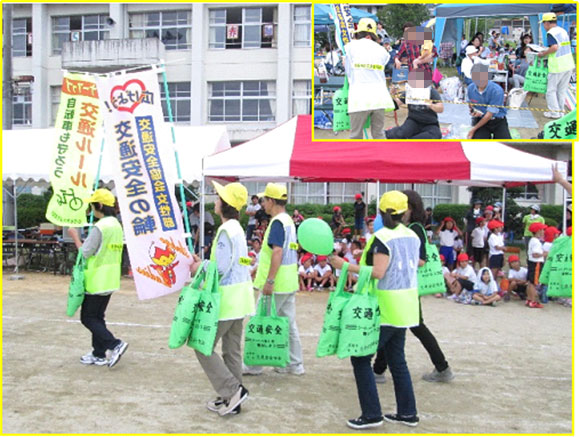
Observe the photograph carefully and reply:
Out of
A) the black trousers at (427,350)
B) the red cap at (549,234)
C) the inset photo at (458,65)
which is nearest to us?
the black trousers at (427,350)

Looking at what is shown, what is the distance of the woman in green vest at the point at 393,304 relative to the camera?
13.0 ft

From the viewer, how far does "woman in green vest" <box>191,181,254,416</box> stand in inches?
164

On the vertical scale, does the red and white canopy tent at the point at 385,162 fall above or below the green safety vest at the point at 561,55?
below

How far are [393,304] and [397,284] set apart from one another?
0.14 m

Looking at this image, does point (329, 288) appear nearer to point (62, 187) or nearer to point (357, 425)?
point (62, 187)

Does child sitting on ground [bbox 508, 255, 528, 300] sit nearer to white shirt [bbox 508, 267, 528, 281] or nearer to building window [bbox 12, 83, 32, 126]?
white shirt [bbox 508, 267, 528, 281]

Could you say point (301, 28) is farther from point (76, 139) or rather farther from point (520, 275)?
point (76, 139)

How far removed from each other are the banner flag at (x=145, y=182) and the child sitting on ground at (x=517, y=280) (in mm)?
6469

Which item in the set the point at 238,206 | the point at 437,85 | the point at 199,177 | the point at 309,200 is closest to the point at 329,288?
the point at 199,177

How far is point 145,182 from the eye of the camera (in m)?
5.49

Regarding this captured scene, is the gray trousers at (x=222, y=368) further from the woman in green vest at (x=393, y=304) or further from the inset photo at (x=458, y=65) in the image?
the inset photo at (x=458, y=65)

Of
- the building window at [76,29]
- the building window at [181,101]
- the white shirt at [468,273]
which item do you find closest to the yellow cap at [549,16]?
the white shirt at [468,273]

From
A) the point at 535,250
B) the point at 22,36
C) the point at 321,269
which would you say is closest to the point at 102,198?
the point at 321,269

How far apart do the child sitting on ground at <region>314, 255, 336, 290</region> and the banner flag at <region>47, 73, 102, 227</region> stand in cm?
425
